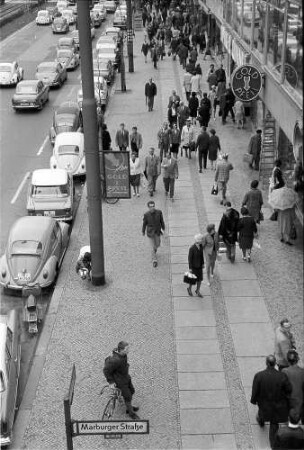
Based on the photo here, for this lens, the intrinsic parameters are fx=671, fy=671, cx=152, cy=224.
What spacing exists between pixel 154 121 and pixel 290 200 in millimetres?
13802

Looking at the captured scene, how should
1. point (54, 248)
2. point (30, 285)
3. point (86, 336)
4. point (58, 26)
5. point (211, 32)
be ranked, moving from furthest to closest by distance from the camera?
1. point (58, 26)
2. point (211, 32)
3. point (54, 248)
4. point (30, 285)
5. point (86, 336)

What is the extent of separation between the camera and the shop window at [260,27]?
20.3 meters

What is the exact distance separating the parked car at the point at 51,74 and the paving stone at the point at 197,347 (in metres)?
24.8

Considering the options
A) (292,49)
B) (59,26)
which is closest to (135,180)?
(292,49)

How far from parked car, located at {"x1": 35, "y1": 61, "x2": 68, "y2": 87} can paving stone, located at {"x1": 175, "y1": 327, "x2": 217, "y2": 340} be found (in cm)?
2435

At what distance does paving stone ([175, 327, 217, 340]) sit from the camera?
1256 centimetres

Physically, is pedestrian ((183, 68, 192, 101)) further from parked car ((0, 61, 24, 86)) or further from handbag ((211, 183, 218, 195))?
handbag ((211, 183, 218, 195))

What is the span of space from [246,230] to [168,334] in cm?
333

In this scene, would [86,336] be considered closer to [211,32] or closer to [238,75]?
[238,75]

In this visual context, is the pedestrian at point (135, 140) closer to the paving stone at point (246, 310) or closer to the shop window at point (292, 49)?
the shop window at point (292, 49)

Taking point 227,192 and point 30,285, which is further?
point 227,192

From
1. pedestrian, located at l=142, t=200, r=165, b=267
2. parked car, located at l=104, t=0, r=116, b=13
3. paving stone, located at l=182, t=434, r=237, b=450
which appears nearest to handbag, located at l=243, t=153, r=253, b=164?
pedestrian, located at l=142, t=200, r=165, b=267

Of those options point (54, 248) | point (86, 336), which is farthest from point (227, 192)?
point (86, 336)

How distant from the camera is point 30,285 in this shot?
14422 mm
